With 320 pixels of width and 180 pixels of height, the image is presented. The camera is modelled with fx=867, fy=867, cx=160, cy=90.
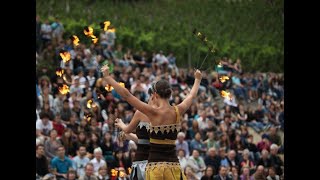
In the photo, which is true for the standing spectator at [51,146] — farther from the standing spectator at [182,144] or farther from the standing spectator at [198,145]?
the standing spectator at [198,145]

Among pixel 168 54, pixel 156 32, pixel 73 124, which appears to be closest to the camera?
pixel 73 124

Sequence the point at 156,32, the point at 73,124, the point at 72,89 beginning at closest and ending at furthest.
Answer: the point at 73,124
the point at 72,89
the point at 156,32

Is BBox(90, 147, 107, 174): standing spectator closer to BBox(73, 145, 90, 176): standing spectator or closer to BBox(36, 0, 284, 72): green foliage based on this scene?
BBox(73, 145, 90, 176): standing spectator

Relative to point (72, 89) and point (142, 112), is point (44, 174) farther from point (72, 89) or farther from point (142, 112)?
point (142, 112)

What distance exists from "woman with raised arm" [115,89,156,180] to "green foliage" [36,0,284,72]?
15674 mm

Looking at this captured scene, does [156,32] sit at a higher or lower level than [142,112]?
higher

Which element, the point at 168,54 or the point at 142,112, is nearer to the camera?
the point at 142,112

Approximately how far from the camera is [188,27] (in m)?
29.8

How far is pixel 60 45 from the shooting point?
882 inches

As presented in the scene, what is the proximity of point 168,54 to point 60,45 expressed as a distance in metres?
5.93

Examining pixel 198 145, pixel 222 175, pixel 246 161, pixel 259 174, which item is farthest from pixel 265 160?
pixel 222 175

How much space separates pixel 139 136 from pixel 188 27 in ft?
63.3
